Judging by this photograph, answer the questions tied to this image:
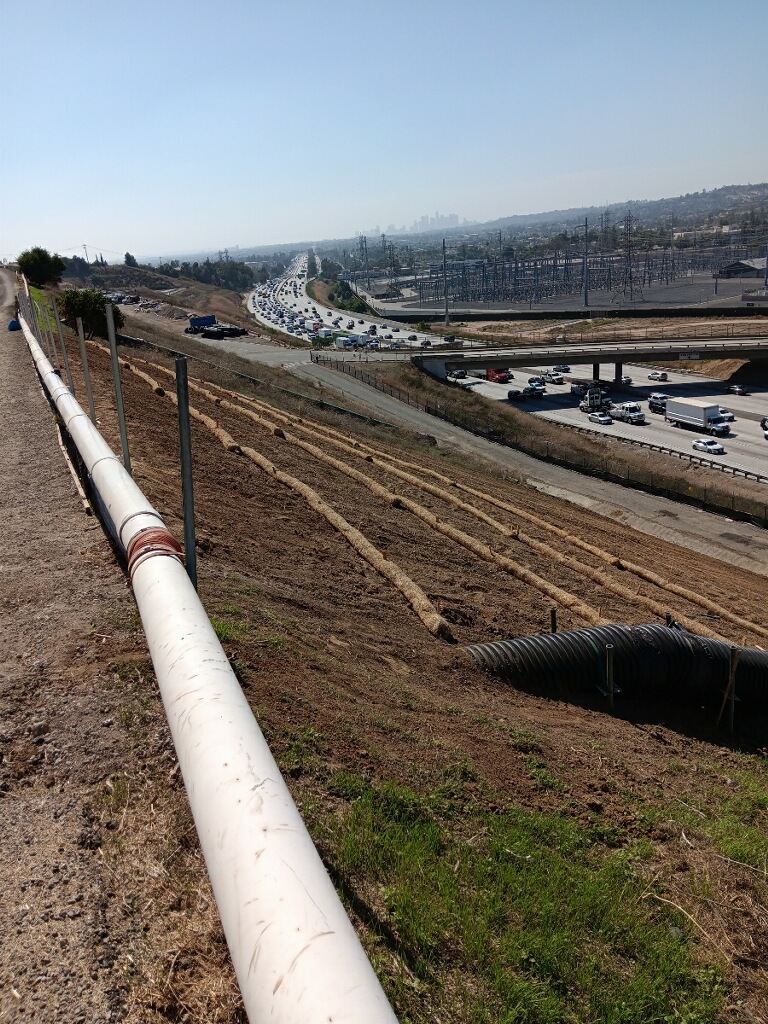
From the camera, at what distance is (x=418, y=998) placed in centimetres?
453

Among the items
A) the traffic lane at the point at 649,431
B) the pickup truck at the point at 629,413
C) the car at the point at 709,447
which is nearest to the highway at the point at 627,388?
the traffic lane at the point at 649,431

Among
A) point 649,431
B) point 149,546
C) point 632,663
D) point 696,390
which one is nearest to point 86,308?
point 632,663

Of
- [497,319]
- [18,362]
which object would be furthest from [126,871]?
[497,319]

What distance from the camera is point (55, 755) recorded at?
232 inches

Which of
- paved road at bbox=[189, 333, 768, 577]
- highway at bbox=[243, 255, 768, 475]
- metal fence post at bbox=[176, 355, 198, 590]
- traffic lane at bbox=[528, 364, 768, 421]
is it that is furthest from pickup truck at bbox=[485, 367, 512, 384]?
metal fence post at bbox=[176, 355, 198, 590]

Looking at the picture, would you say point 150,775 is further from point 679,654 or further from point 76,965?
point 679,654

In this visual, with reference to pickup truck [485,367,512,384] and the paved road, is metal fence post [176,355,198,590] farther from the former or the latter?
pickup truck [485,367,512,384]

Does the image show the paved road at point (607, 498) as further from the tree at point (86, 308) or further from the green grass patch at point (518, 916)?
the green grass patch at point (518, 916)

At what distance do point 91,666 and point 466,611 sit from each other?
279 inches

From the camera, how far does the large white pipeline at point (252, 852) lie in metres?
2.93

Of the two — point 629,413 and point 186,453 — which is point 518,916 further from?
point 629,413

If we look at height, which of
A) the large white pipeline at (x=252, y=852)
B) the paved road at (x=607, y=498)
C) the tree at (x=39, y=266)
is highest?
the tree at (x=39, y=266)

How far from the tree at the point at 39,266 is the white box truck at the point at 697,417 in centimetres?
4646

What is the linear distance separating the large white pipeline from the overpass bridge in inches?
2513
